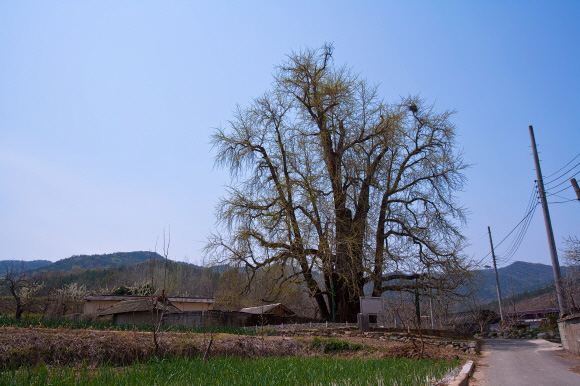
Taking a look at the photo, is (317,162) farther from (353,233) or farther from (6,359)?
(6,359)

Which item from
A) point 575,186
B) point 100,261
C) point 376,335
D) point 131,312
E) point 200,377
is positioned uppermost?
point 100,261

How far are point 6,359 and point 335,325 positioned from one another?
13996mm

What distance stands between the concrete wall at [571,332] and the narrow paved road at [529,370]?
0.32m

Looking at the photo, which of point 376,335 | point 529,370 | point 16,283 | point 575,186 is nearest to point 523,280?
point 376,335

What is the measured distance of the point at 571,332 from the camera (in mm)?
14258

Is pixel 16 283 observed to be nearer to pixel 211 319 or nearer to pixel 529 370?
pixel 211 319

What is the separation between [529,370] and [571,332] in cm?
478

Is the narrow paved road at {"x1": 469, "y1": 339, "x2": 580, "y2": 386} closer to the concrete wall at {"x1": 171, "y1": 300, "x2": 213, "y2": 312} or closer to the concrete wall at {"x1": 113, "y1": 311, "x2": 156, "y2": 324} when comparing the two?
the concrete wall at {"x1": 113, "y1": 311, "x2": 156, "y2": 324}

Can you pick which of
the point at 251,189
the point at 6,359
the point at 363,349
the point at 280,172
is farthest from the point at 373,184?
the point at 6,359

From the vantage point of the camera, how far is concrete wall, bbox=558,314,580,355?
13.5 metres

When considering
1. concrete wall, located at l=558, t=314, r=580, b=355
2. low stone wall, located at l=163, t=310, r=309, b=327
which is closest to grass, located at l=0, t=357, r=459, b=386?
concrete wall, located at l=558, t=314, r=580, b=355

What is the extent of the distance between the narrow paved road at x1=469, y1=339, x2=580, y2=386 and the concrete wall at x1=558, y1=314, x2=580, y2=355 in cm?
32

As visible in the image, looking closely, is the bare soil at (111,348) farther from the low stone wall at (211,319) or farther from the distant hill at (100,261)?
the distant hill at (100,261)

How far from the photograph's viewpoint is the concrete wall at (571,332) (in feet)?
44.2
